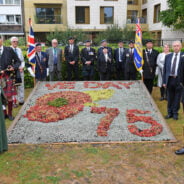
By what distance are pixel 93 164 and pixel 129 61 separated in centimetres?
543

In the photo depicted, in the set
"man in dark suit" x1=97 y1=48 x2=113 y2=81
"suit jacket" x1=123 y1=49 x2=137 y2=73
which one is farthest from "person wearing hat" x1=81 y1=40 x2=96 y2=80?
"suit jacket" x1=123 y1=49 x2=137 y2=73

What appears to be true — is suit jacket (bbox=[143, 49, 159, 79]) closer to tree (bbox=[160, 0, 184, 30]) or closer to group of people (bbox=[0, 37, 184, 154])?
group of people (bbox=[0, 37, 184, 154])

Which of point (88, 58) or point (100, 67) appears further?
point (88, 58)

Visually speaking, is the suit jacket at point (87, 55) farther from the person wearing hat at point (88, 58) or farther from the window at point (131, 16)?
the window at point (131, 16)

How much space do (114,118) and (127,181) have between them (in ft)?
7.90

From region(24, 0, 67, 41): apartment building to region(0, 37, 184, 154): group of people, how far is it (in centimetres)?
2111

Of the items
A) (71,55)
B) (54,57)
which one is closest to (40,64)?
(54,57)

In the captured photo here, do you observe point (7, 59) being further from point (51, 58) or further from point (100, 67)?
point (100, 67)

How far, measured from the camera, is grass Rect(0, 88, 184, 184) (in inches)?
143

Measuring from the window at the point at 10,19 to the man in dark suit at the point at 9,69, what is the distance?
29.7 meters

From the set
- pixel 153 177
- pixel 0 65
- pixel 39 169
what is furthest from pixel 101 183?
pixel 0 65

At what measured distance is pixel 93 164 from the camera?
4.05 m

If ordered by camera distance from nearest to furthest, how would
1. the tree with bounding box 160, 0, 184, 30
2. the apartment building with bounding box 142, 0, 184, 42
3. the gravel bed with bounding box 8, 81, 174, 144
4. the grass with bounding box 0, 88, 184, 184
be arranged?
the grass with bounding box 0, 88, 184, 184, the gravel bed with bounding box 8, 81, 174, 144, the tree with bounding box 160, 0, 184, 30, the apartment building with bounding box 142, 0, 184, 42

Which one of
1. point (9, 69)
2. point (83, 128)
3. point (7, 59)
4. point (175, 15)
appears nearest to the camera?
point (83, 128)
